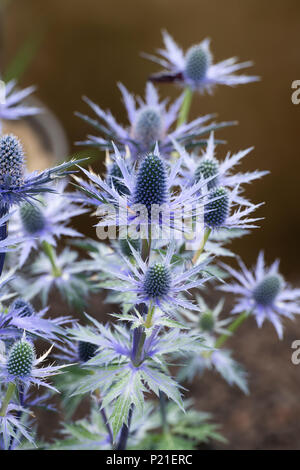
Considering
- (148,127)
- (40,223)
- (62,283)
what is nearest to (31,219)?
(40,223)

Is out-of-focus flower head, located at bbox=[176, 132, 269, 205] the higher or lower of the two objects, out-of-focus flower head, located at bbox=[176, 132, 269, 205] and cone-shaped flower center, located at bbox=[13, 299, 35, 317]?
the higher

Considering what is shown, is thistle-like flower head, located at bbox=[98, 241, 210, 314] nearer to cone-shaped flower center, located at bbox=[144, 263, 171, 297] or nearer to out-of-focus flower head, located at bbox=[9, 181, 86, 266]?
cone-shaped flower center, located at bbox=[144, 263, 171, 297]

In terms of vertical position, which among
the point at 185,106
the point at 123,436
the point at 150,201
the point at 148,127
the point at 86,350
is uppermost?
the point at 185,106

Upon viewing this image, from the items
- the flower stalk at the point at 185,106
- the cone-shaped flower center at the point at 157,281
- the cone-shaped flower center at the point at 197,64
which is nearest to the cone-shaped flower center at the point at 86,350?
the cone-shaped flower center at the point at 157,281

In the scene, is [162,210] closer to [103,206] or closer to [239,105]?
[103,206]

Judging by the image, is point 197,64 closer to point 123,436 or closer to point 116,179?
point 116,179

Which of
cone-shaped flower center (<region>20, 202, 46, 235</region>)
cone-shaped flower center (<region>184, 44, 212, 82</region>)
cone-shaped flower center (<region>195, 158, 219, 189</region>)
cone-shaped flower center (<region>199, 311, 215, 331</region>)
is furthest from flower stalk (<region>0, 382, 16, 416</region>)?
cone-shaped flower center (<region>184, 44, 212, 82</region>)
